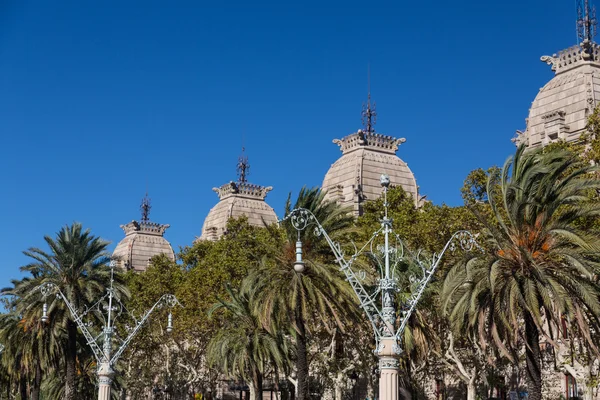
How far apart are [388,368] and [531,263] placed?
20.7ft

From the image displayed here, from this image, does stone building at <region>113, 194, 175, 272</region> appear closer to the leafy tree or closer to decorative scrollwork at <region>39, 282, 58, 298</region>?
the leafy tree

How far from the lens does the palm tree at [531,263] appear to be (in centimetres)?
2438

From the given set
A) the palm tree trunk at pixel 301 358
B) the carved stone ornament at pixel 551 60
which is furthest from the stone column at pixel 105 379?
the carved stone ornament at pixel 551 60

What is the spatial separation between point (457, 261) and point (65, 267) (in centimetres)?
2354

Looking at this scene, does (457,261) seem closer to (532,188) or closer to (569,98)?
(532,188)

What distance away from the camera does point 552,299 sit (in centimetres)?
2508

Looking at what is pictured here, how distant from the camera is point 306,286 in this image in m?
32.1

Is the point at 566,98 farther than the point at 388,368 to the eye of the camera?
Yes

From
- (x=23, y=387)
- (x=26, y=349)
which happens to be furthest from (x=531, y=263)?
(x=23, y=387)

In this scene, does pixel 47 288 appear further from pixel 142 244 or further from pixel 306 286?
pixel 142 244

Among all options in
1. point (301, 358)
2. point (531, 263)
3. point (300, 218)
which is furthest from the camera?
point (301, 358)

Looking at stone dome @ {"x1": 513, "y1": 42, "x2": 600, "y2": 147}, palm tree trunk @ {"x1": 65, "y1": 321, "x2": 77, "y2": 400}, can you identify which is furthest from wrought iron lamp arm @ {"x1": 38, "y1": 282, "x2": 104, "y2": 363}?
stone dome @ {"x1": 513, "y1": 42, "x2": 600, "y2": 147}

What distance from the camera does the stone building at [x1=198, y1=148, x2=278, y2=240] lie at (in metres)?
75.1

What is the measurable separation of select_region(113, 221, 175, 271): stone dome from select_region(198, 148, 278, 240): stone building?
10.5 metres
